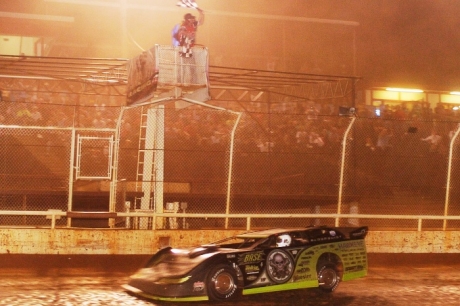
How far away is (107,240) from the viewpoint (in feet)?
46.3

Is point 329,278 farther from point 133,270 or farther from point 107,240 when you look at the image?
point 107,240

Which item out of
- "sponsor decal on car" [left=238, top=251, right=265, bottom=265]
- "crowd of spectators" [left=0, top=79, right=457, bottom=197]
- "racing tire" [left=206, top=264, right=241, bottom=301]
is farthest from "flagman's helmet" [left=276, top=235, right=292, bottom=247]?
"crowd of spectators" [left=0, top=79, right=457, bottom=197]

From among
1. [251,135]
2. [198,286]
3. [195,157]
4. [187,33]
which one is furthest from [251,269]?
[251,135]

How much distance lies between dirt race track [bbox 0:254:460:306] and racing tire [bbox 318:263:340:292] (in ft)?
0.45

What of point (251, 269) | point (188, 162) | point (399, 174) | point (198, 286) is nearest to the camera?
point (198, 286)

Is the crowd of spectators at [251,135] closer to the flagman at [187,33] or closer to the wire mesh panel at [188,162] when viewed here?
the wire mesh panel at [188,162]

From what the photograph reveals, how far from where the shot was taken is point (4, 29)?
1210 inches

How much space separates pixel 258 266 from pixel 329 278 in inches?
52.1

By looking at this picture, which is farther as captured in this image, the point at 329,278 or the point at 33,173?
the point at 33,173

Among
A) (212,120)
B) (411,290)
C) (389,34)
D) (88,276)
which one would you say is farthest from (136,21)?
(411,290)

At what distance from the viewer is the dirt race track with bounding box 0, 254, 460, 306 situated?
33.4 ft

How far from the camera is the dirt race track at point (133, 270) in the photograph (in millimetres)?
10172

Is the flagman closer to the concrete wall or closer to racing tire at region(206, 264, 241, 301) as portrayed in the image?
the concrete wall

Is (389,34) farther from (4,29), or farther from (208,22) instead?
(4,29)
